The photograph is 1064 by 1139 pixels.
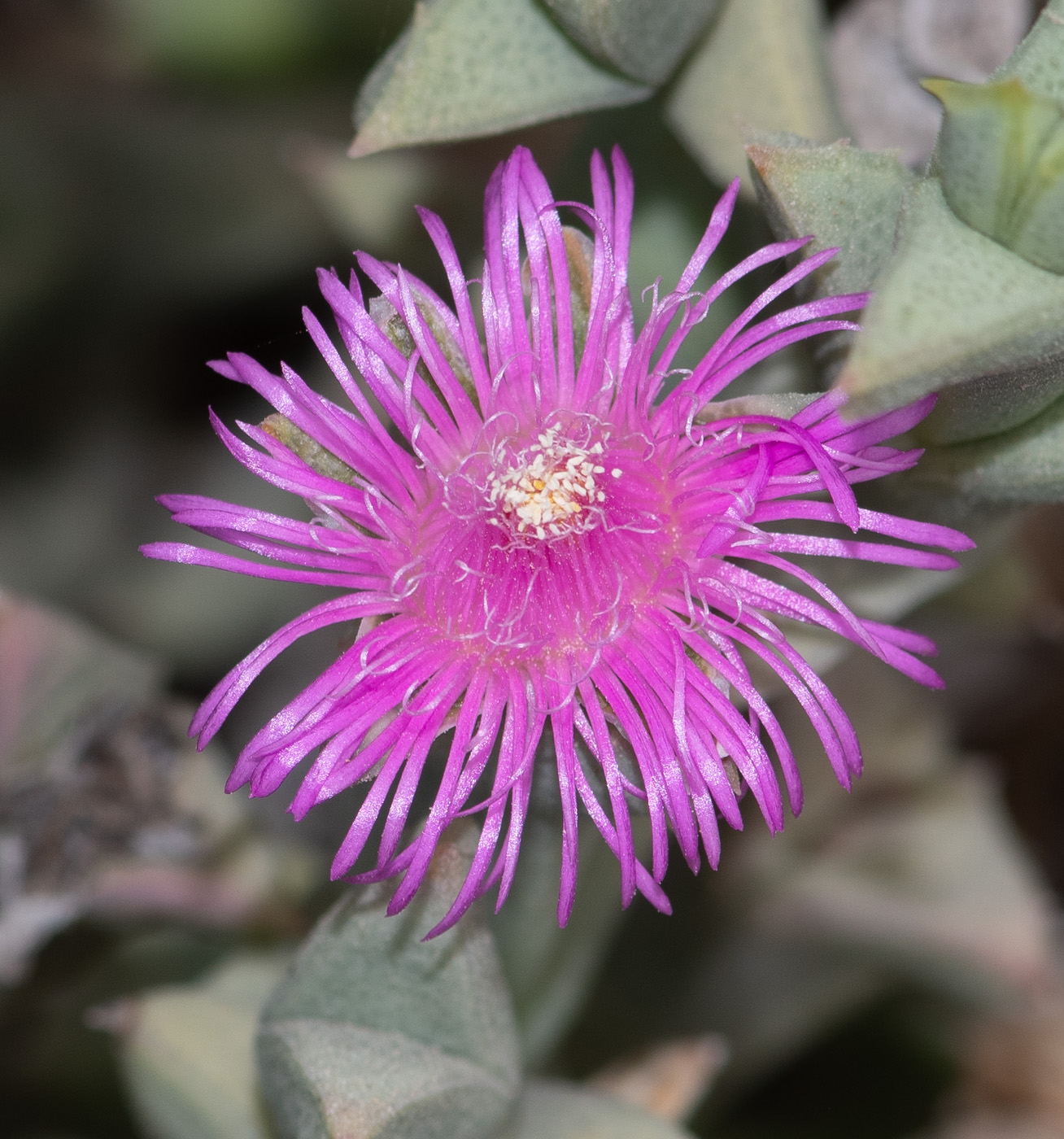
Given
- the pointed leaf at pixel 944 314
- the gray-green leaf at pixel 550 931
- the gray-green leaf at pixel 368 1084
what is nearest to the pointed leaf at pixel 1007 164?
the pointed leaf at pixel 944 314

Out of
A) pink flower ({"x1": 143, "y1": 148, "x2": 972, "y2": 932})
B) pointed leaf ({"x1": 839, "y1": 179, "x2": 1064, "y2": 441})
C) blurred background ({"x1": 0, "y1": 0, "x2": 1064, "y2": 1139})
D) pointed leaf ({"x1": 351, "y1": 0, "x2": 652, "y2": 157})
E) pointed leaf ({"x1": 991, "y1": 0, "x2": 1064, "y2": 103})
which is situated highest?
pointed leaf ({"x1": 991, "y1": 0, "x2": 1064, "y2": 103})

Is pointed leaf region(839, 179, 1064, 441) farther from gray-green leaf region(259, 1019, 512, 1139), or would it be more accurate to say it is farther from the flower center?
gray-green leaf region(259, 1019, 512, 1139)

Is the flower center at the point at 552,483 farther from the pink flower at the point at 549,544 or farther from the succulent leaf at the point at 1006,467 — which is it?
the succulent leaf at the point at 1006,467

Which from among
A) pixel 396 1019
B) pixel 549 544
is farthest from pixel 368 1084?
pixel 549 544

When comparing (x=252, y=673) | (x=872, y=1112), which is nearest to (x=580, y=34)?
(x=252, y=673)

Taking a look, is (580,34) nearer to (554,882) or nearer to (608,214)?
(608,214)

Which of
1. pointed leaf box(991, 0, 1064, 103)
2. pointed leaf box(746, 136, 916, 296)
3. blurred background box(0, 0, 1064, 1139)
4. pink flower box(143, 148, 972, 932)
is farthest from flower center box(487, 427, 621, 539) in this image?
blurred background box(0, 0, 1064, 1139)

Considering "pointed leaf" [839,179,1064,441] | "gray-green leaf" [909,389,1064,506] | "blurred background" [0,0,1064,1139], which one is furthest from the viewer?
"blurred background" [0,0,1064,1139]
